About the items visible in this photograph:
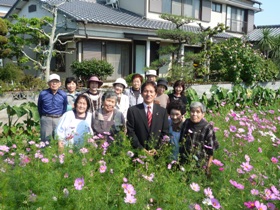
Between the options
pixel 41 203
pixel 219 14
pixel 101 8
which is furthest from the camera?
pixel 219 14

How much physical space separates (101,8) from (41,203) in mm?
15870

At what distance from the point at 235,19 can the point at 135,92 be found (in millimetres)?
20387

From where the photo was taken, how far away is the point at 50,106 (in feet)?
13.8

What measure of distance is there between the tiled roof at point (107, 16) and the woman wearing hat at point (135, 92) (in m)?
8.82

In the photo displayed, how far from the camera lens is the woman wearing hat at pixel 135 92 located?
14.5ft

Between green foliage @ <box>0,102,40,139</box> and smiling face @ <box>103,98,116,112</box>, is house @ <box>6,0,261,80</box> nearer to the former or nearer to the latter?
green foliage @ <box>0,102,40,139</box>

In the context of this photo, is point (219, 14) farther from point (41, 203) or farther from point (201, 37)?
point (41, 203)

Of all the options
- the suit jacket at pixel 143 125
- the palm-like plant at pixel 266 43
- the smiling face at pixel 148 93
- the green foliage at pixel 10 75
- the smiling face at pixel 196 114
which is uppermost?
the palm-like plant at pixel 266 43

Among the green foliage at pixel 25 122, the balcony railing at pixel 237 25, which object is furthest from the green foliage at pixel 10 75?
the balcony railing at pixel 237 25

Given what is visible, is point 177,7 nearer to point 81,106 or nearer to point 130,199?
point 81,106

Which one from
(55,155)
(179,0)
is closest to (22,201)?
(55,155)

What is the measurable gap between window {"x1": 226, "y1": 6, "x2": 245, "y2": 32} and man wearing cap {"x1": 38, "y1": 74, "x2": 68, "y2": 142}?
19911 millimetres

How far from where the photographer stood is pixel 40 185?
7.31 feet

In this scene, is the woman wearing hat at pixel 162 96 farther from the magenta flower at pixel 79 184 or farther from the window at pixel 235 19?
the window at pixel 235 19
